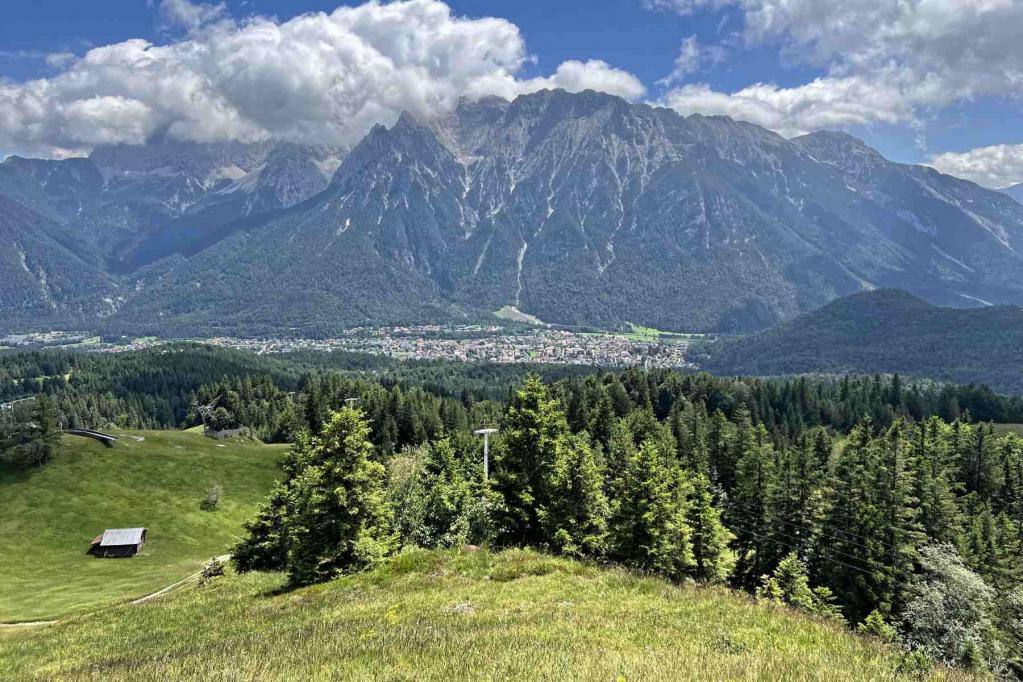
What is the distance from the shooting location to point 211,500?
10462cm

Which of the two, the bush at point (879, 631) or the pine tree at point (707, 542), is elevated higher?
the bush at point (879, 631)

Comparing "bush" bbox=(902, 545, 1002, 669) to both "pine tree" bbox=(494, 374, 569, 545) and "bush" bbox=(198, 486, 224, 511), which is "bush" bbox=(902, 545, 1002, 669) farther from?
"bush" bbox=(198, 486, 224, 511)

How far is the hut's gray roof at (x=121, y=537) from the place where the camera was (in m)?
84.7

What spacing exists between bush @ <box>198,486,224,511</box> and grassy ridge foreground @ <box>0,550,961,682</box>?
256ft

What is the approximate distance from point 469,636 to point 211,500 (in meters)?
103

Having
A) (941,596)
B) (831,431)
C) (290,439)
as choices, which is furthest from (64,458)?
(831,431)

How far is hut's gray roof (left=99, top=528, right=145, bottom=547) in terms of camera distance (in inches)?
3334

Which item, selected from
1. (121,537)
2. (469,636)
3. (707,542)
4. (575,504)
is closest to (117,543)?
(121,537)

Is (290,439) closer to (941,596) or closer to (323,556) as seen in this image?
(323,556)

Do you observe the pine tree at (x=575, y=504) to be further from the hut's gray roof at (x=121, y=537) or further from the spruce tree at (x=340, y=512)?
the hut's gray roof at (x=121, y=537)

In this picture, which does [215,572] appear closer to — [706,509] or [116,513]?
[706,509]

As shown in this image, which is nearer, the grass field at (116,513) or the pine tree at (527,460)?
the pine tree at (527,460)

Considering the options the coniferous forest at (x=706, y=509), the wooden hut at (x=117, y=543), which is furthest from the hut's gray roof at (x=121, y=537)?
the coniferous forest at (x=706, y=509)

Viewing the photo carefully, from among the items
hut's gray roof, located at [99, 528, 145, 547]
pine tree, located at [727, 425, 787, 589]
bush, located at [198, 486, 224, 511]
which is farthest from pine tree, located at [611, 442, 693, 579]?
bush, located at [198, 486, 224, 511]
